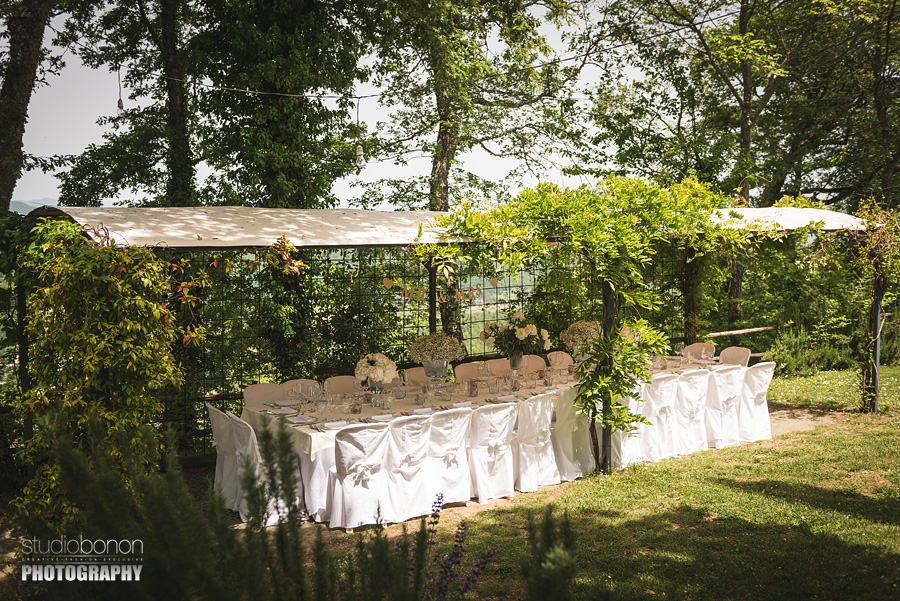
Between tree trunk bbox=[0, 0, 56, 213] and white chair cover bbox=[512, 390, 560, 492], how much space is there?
617cm

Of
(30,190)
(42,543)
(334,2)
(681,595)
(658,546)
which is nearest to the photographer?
(42,543)

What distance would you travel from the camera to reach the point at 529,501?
555 cm

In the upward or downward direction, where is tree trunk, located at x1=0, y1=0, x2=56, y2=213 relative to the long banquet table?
upward

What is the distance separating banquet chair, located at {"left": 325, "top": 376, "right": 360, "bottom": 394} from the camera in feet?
22.2

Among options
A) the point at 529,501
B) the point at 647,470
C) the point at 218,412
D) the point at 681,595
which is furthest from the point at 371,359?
the point at 681,595

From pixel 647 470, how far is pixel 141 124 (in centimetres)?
1040

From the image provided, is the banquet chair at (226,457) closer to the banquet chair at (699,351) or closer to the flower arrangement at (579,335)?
the flower arrangement at (579,335)

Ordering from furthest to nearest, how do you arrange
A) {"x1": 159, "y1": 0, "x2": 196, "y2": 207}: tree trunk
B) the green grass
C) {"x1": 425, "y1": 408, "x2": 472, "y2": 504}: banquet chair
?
{"x1": 159, "y1": 0, "x2": 196, "y2": 207}: tree trunk
{"x1": 425, "y1": 408, "x2": 472, "y2": 504}: banquet chair
the green grass

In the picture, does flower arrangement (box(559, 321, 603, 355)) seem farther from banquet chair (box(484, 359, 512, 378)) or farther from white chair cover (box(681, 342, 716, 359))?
white chair cover (box(681, 342, 716, 359))

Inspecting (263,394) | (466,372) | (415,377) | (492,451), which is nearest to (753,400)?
(466,372)

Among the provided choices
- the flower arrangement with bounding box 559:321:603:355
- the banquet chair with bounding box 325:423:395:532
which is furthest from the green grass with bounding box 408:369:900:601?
the flower arrangement with bounding box 559:321:603:355

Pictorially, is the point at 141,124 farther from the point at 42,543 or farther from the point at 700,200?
the point at 42,543

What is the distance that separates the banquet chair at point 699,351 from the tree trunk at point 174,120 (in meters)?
7.96

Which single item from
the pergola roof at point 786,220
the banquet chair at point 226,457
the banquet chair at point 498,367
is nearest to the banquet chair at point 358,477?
the banquet chair at point 226,457
